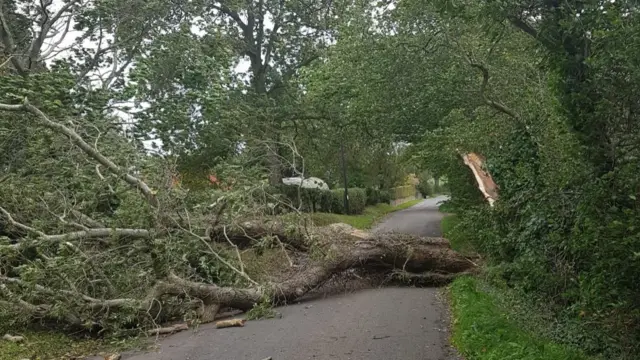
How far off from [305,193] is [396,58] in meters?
10.5

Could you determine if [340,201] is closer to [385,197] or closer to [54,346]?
[385,197]

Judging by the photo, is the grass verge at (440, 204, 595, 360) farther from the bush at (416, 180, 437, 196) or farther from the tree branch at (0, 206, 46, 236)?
the bush at (416, 180, 437, 196)

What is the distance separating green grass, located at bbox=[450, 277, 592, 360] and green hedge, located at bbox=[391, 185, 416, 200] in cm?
3472

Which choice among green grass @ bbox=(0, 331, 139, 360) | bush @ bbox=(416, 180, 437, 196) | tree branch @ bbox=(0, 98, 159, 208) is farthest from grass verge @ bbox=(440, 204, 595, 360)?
bush @ bbox=(416, 180, 437, 196)

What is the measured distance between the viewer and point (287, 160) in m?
12.9

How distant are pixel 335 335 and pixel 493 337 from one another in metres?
2.19

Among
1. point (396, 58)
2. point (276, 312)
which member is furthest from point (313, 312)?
point (396, 58)

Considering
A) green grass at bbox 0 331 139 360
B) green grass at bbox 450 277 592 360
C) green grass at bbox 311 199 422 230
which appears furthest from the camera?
green grass at bbox 311 199 422 230

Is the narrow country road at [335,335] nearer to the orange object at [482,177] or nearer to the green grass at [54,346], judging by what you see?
the green grass at [54,346]

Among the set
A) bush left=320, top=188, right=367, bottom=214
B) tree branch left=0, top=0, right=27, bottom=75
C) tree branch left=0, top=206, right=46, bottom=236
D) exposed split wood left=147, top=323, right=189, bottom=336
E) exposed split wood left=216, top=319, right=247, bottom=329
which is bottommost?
exposed split wood left=147, top=323, right=189, bottom=336

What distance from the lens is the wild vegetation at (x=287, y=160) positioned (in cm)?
573

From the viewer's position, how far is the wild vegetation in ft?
18.8

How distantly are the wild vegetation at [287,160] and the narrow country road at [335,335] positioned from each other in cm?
100

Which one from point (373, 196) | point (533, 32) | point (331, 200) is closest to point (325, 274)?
point (533, 32)
